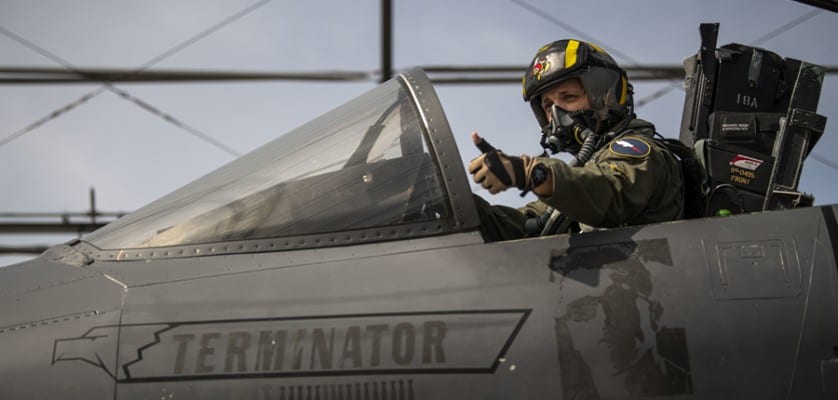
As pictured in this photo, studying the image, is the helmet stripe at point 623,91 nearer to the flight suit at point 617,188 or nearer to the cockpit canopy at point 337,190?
the flight suit at point 617,188

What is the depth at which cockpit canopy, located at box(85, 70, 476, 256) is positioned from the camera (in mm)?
3346

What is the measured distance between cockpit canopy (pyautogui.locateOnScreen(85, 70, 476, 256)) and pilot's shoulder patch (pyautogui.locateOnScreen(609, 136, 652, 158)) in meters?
0.70

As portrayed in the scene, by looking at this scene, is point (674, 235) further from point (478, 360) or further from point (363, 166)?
point (363, 166)

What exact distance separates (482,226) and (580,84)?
1.16m

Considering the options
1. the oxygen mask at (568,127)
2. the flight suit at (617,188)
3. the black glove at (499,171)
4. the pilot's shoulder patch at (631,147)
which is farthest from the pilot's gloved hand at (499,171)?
the oxygen mask at (568,127)

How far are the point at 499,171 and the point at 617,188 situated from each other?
553 mm

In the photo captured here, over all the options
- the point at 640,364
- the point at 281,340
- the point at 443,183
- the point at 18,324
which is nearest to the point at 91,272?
the point at 18,324

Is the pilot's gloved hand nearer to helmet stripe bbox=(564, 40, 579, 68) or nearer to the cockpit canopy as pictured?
the cockpit canopy

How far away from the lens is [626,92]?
14.8 feet

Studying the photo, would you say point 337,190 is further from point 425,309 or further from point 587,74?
point 587,74

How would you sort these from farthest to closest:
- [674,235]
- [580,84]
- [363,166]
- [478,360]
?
[580,84] < [363,166] < [674,235] < [478,360]

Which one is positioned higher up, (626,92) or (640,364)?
(626,92)

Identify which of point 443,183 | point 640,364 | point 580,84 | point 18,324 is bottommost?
point 640,364

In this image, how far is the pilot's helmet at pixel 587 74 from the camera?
4332mm
